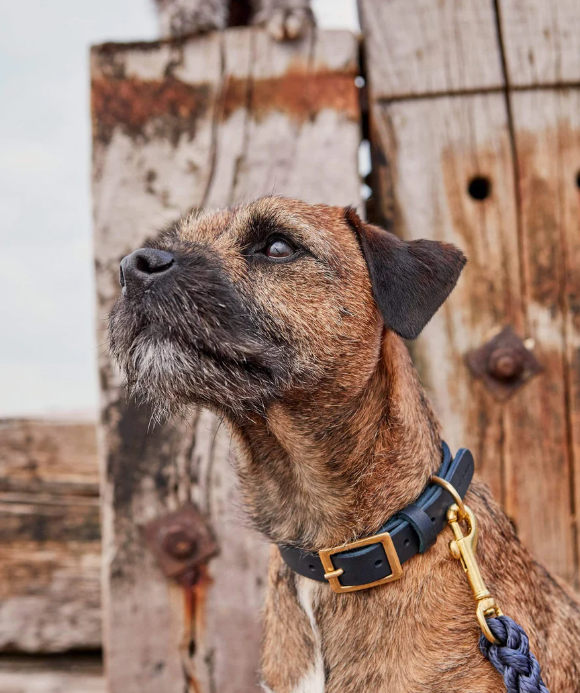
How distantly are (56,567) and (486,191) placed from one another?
2.56 metres

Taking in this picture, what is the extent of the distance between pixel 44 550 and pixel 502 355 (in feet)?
7.24

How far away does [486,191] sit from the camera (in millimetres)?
2906

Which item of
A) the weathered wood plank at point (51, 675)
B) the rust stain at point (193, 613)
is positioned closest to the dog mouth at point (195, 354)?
the rust stain at point (193, 613)

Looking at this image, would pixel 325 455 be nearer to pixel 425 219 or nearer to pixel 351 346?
pixel 351 346

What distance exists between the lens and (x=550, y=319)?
281cm

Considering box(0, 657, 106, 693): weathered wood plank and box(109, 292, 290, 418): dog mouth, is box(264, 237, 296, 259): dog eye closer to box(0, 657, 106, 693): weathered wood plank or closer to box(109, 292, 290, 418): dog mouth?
box(109, 292, 290, 418): dog mouth

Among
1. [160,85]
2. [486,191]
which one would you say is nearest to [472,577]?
[486,191]

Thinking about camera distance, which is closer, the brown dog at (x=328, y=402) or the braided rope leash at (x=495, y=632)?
the braided rope leash at (x=495, y=632)

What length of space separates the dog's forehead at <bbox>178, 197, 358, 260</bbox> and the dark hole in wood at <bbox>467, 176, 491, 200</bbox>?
3.27ft

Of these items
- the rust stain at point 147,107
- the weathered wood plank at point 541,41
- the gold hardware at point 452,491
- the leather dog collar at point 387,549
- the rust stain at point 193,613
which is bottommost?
the rust stain at point 193,613

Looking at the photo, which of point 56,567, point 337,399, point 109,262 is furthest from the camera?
point 56,567

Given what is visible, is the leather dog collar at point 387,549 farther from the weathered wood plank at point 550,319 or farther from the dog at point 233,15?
the dog at point 233,15

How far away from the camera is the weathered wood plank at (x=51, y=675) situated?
112 inches

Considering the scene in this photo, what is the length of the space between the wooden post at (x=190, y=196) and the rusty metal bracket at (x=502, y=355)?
0.86 m
